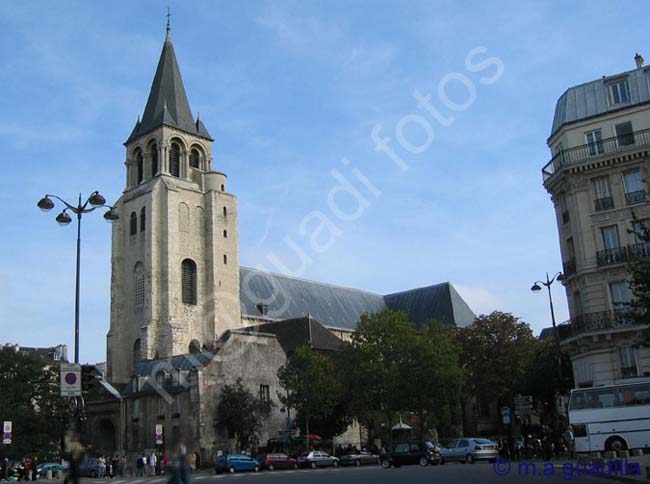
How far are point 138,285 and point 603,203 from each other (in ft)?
146

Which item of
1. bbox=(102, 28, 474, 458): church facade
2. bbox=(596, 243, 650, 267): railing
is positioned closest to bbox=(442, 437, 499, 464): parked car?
bbox=(596, 243, 650, 267): railing

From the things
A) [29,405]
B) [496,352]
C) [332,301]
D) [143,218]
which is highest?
[143,218]

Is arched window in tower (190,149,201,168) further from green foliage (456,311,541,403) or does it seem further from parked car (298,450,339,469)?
parked car (298,450,339,469)

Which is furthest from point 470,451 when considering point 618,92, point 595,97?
point 618,92

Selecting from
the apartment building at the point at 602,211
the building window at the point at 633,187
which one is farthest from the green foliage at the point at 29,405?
the building window at the point at 633,187

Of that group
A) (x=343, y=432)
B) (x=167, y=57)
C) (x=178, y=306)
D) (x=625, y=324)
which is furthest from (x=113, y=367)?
(x=625, y=324)

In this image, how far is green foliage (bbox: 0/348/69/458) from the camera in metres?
47.7

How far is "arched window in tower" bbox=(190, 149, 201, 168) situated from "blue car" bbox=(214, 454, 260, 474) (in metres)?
40.5

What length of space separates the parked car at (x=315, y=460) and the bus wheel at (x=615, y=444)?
63.8 ft

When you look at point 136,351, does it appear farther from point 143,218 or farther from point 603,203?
point 603,203

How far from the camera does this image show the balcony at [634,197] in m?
33.0

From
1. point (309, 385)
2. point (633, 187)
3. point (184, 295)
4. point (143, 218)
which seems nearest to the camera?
point (633, 187)

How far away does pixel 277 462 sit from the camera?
133 ft

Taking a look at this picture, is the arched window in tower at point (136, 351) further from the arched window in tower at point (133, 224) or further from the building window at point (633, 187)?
the building window at point (633, 187)
